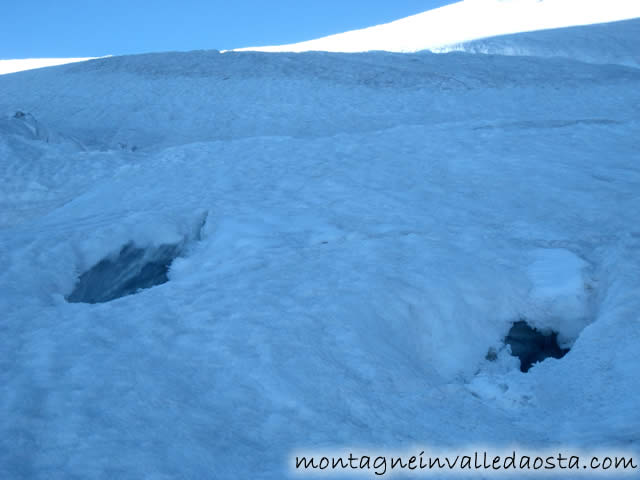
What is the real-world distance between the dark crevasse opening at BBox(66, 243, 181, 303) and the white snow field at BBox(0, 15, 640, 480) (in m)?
0.01

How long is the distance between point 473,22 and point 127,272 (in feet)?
57.5

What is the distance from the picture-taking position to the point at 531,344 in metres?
2.44

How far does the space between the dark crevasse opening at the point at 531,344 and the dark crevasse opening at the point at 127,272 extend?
1784 millimetres

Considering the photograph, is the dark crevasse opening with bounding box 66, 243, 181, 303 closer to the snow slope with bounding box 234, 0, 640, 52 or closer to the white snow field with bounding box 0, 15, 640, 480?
the white snow field with bounding box 0, 15, 640, 480

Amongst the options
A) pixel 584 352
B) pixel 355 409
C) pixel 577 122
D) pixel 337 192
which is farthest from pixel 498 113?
pixel 355 409

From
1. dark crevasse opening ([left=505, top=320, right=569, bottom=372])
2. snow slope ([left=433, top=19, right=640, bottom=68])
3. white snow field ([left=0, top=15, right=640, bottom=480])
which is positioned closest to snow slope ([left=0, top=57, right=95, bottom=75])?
snow slope ([left=433, top=19, right=640, bottom=68])

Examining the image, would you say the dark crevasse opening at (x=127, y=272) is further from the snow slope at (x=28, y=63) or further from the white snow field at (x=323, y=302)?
the snow slope at (x=28, y=63)

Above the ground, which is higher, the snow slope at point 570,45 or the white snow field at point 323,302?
the snow slope at point 570,45

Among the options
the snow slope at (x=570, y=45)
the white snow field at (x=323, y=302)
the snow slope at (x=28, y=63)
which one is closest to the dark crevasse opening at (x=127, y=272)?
the white snow field at (x=323, y=302)

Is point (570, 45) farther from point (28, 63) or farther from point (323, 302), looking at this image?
point (28, 63)

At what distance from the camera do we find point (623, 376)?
1.82 m

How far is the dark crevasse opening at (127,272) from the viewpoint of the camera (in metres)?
3.01

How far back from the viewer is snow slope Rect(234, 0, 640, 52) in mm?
15289

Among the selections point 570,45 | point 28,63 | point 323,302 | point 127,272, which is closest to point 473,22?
point 570,45
